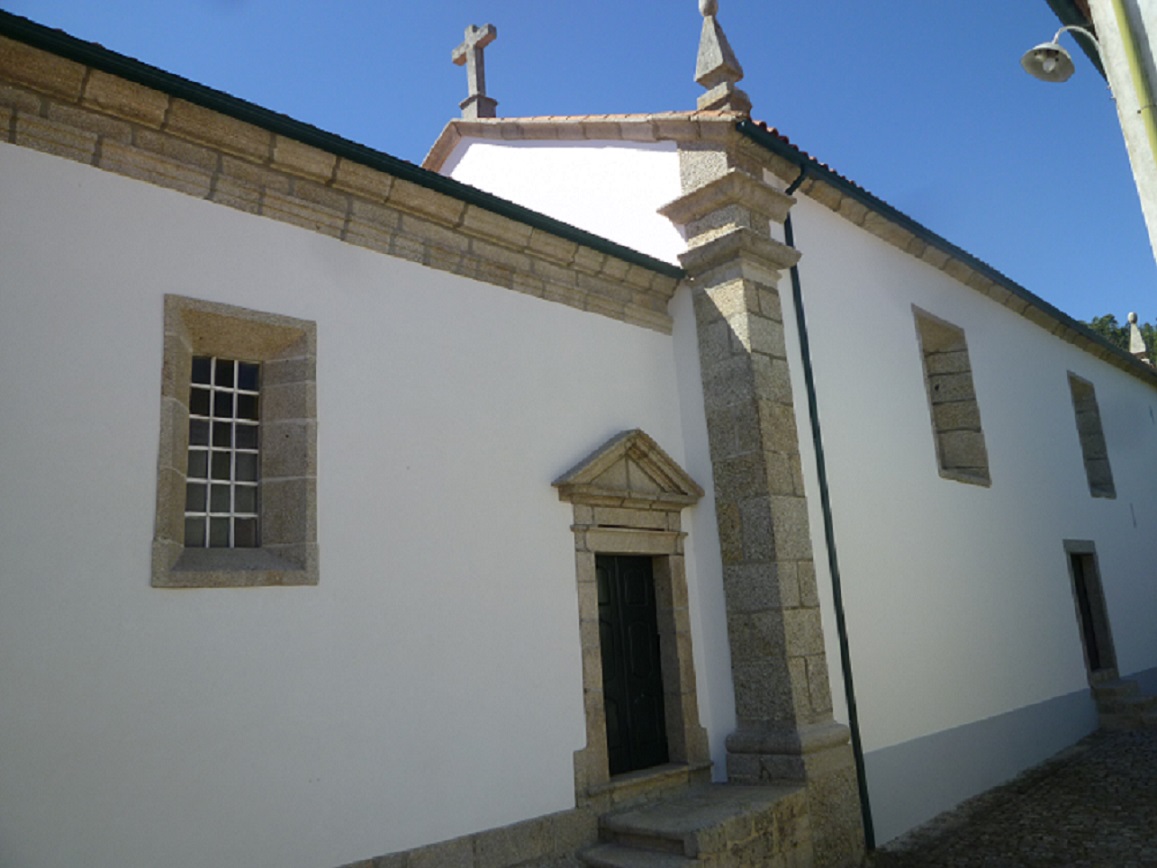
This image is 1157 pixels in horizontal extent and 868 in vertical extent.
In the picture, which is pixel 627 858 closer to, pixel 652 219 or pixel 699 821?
pixel 699 821

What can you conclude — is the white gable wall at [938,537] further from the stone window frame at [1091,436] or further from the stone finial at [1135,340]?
the stone finial at [1135,340]

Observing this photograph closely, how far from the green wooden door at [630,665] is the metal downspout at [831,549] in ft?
4.45

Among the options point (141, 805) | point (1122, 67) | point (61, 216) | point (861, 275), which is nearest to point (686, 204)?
point (861, 275)

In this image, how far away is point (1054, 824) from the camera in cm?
690

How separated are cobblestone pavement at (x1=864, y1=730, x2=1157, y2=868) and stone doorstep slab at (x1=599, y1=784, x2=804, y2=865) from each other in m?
1.22

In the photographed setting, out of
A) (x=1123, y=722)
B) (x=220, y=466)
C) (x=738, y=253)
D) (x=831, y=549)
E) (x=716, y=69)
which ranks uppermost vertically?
(x=716, y=69)

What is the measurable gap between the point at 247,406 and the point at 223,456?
32cm

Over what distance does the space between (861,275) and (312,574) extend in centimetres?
585

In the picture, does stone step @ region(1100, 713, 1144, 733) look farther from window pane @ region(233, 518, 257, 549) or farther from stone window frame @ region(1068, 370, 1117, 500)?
window pane @ region(233, 518, 257, 549)

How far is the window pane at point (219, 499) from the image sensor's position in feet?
15.0

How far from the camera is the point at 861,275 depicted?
8.22 metres

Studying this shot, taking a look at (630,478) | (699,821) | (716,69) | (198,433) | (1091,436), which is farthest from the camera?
(1091,436)

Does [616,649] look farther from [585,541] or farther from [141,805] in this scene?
[141,805]

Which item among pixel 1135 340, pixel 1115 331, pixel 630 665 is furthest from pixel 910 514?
pixel 1115 331
